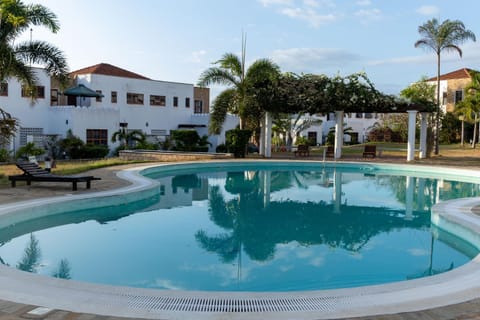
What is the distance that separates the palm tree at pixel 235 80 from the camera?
26.8 m

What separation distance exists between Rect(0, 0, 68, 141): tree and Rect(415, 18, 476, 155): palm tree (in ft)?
70.8

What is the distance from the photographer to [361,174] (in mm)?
22266

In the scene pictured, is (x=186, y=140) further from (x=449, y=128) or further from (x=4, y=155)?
(x=449, y=128)

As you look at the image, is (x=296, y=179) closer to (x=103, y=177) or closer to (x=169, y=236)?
(x=103, y=177)

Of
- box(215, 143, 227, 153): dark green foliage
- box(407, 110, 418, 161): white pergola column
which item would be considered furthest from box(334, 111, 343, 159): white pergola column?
box(215, 143, 227, 153): dark green foliage

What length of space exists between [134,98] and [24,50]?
62.1 ft

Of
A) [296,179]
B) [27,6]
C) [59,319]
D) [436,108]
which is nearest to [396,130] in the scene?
[436,108]

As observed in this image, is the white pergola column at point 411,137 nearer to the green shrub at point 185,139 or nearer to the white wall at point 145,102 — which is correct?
the green shrub at point 185,139

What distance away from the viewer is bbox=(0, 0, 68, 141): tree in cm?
1499

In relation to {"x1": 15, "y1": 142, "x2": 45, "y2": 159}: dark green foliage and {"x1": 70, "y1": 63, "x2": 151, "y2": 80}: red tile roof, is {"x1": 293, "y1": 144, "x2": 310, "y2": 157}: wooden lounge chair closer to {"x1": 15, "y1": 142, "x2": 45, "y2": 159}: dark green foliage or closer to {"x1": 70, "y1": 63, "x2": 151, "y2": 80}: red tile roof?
{"x1": 15, "y1": 142, "x2": 45, "y2": 159}: dark green foliage

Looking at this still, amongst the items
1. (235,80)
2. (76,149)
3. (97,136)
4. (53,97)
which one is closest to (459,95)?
(235,80)

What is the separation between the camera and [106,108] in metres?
30.7

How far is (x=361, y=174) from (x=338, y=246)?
45.7 ft

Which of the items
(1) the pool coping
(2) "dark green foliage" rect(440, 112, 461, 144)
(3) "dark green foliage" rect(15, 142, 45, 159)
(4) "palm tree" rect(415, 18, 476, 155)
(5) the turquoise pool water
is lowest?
(5) the turquoise pool water
